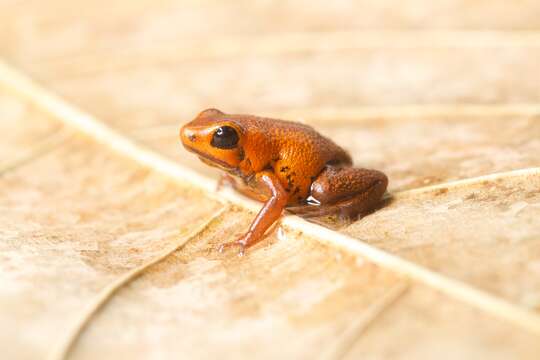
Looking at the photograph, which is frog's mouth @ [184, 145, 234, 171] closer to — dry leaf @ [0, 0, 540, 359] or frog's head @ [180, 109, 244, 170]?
frog's head @ [180, 109, 244, 170]

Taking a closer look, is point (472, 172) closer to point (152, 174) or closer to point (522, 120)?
point (522, 120)

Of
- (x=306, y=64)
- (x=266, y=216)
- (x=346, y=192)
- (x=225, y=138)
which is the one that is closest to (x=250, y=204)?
(x=266, y=216)

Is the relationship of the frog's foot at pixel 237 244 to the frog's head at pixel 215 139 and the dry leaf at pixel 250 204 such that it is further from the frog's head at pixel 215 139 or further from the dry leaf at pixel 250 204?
the frog's head at pixel 215 139

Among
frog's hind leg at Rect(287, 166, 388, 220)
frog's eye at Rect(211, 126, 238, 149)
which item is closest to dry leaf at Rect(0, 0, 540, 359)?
frog's hind leg at Rect(287, 166, 388, 220)

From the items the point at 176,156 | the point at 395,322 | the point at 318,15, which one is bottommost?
the point at 395,322

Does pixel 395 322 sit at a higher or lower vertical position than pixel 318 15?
lower

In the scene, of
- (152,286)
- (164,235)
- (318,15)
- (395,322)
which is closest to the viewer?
(395,322)

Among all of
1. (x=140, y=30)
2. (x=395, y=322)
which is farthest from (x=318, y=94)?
(x=395, y=322)

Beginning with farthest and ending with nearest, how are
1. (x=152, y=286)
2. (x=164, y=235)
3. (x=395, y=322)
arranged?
(x=164, y=235)
(x=152, y=286)
(x=395, y=322)
